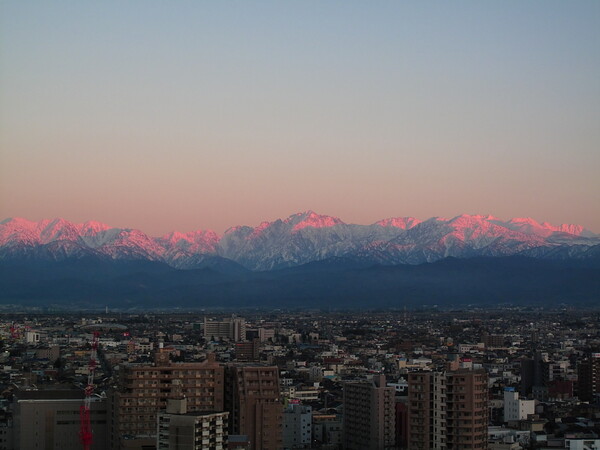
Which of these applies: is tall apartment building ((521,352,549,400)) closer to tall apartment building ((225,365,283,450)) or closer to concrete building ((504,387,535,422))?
concrete building ((504,387,535,422))

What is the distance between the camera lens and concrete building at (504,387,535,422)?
51219 millimetres

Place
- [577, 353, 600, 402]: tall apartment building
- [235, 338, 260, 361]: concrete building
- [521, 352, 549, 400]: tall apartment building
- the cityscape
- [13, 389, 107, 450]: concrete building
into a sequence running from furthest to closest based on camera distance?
[235, 338, 260, 361]: concrete building < [521, 352, 549, 400]: tall apartment building < [577, 353, 600, 402]: tall apartment building < [13, 389, 107, 450]: concrete building < the cityscape

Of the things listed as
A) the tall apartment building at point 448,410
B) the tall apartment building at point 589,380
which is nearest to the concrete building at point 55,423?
the tall apartment building at point 448,410

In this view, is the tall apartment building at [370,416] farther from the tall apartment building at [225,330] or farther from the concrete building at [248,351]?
the tall apartment building at [225,330]

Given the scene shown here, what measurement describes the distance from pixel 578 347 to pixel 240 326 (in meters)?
29.0

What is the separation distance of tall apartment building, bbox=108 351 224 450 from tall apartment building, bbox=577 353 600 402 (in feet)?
96.6

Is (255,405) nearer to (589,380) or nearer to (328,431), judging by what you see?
(328,431)

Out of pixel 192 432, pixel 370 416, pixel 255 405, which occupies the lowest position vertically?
pixel 370 416

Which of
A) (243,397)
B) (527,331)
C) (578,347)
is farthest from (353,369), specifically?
(527,331)

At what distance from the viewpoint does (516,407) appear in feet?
169

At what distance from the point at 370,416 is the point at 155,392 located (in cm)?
774

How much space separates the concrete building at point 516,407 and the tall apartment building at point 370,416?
33.9 feet

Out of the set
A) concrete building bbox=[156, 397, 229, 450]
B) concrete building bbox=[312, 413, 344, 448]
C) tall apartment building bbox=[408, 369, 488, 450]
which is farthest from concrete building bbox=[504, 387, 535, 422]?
concrete building bbox=[156, 397, 229, 450]

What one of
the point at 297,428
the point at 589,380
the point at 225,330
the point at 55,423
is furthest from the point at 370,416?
the point at 225,330
